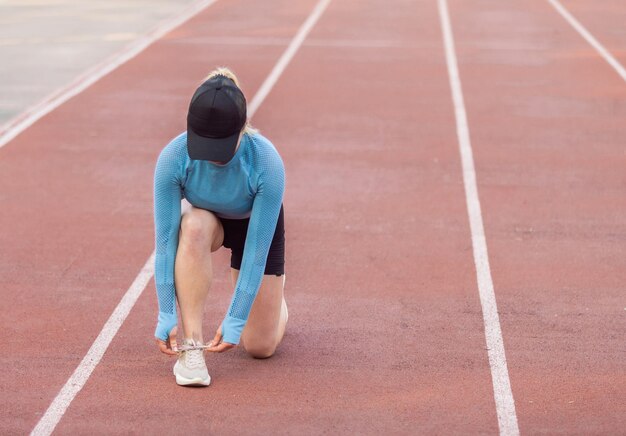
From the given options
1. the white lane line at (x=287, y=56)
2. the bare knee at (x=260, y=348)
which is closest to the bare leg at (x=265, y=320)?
the bare knee at (x=260, y=348)

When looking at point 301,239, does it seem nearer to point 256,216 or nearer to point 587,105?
point 256,216

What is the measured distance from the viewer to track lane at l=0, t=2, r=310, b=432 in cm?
635

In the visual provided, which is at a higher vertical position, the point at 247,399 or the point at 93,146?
the point at 247,399

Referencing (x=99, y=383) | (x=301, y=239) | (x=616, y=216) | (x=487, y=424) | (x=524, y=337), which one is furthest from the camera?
(x=616, y=216)

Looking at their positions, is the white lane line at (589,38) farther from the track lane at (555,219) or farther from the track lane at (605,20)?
the track lane at (555,219)

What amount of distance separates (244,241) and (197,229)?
0.38 m

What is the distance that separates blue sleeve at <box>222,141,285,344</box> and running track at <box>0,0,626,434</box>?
1.42ft

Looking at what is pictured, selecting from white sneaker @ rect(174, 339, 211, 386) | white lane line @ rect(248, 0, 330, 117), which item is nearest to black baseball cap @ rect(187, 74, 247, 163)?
white sneaker @ rect(174, 339, 211, 386)

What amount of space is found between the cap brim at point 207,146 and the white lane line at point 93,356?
1425mm

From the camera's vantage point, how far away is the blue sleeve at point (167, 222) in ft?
18.0

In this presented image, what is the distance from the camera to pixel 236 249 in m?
5.94

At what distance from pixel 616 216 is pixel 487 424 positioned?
4.24 meters

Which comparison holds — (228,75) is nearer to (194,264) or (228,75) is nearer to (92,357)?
(194,264)

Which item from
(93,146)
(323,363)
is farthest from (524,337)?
(93,146)
